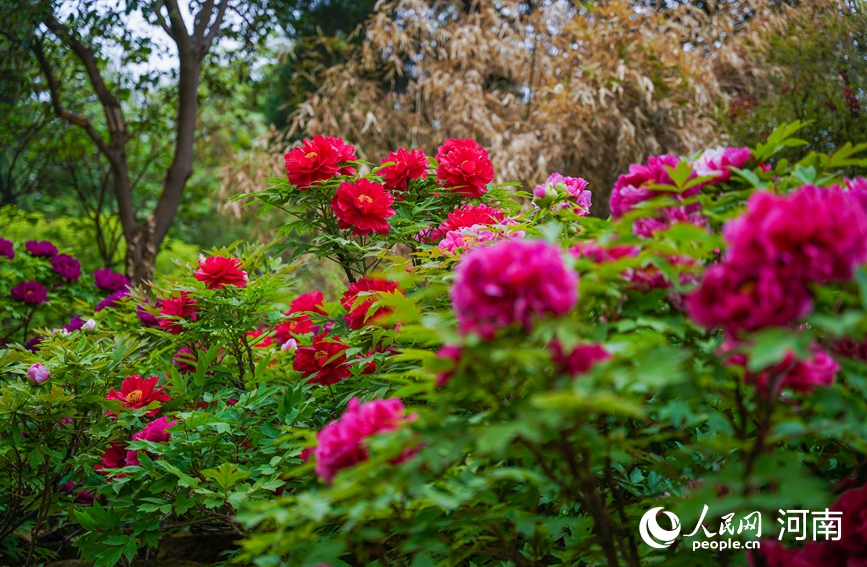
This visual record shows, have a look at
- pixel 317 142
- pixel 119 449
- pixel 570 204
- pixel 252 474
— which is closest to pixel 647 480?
pixel 570 204

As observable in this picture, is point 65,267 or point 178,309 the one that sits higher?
point 65,267

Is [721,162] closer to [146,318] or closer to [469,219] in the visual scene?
[469,219]

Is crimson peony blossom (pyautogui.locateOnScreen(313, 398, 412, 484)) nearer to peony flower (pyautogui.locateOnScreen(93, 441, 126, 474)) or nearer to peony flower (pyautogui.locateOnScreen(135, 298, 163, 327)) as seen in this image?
peony flower (pyautogui.locateOnScreen(93, 441, 126, 474))

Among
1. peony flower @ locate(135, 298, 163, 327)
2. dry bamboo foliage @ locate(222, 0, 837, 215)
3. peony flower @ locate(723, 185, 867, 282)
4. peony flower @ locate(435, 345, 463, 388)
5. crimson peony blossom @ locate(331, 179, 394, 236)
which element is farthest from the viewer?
dry bamboo foliage @ locate(222, 0, 837, 215)

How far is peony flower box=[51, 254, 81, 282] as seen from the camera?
4.21 metres

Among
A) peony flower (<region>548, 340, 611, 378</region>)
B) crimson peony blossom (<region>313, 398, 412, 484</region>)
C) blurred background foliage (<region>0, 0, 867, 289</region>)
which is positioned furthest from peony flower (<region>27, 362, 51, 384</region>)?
blurred background foliage (<region>0, 0, 867, 289</region>)

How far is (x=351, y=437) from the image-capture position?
95 cm

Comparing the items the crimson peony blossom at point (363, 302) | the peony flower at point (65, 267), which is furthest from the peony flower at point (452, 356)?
the peony flower at point (65, 267)

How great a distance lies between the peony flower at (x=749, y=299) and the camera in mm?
762

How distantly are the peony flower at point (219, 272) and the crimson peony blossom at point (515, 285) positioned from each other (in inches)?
60.2

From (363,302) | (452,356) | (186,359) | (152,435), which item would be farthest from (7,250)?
(452,356)

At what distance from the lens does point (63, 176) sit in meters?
9.95

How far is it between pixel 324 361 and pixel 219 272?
498mm

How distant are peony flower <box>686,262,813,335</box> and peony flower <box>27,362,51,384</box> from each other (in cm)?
195
